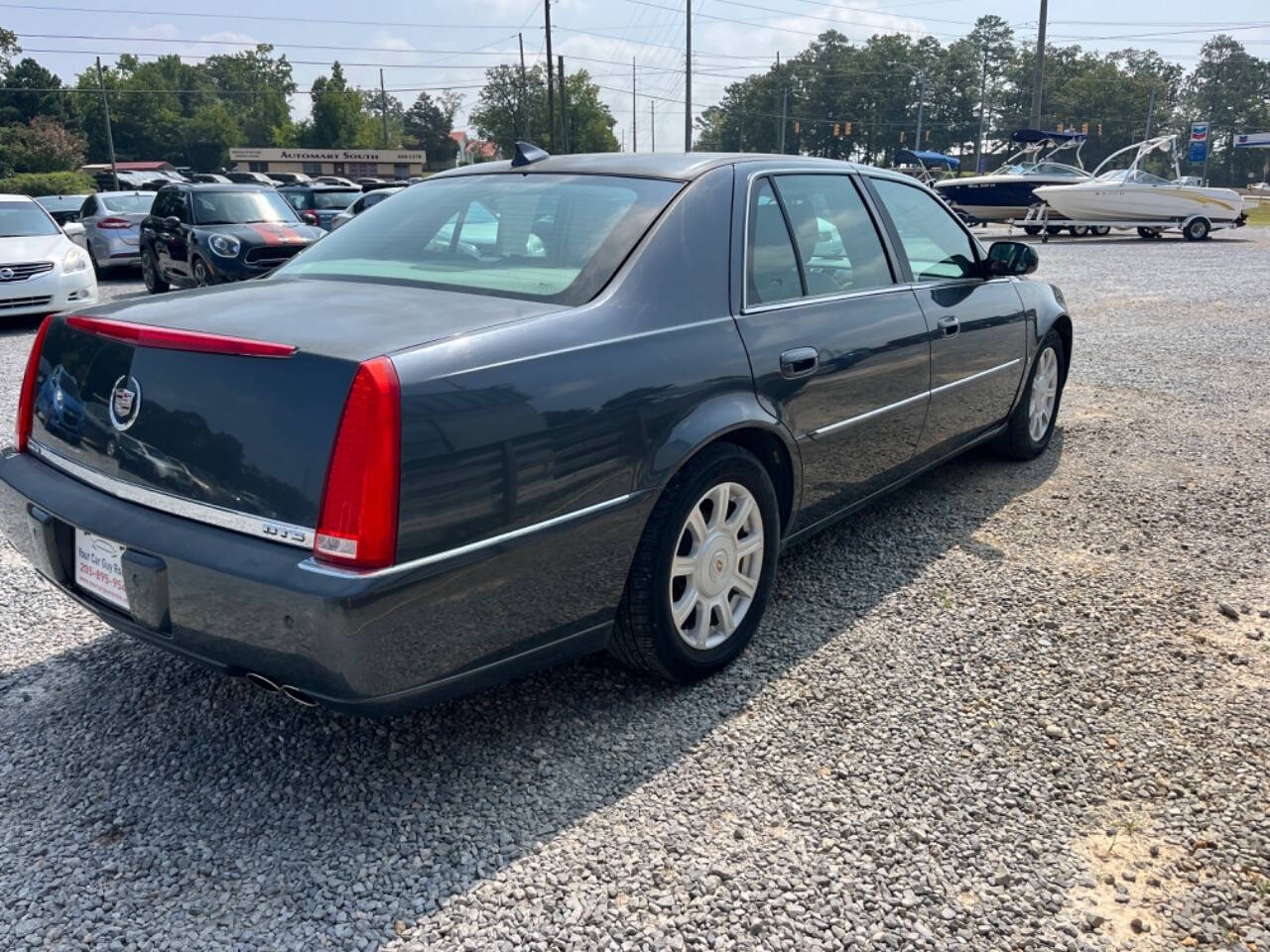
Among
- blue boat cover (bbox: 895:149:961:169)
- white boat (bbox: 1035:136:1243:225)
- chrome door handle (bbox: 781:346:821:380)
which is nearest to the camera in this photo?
chrome door handle (bbox: 781:346:821:380)

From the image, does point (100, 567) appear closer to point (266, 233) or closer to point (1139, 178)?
point (266, 233)

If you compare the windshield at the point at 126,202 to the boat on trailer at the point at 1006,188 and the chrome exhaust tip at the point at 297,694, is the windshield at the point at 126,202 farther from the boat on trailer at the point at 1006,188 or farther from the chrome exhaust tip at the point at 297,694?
the boat on trailer at the point at 1006,188

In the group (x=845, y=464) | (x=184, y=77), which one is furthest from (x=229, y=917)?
(x=184, y=77)

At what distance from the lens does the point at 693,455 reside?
2824 millimetres

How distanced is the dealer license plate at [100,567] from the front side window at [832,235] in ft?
7.39

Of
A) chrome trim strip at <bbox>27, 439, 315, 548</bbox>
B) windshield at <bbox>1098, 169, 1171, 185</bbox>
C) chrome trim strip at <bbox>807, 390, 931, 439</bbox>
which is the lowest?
chrome trim strip at <bbox>807, 390, 931, 439</bbox>

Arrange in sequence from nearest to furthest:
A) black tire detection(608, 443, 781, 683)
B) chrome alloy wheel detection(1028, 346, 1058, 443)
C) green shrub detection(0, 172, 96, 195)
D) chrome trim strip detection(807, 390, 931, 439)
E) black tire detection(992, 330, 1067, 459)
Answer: black tire detection(608, 443, 781, 683)
chrome trim strip detection(807, 390, 931, 439)
black tire detection(992, 330, 1067, 459)
chrome alloy wheel detection(1028, 346, 1058, 443)
green shrub detection(0, 172, 96, 195)

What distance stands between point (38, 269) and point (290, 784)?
31.5 feet

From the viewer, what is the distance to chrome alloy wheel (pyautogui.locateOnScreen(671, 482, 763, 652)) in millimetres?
2928

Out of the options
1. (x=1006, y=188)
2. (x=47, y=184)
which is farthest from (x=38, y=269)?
(x=47, y=184)

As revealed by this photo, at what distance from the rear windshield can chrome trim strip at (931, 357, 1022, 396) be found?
1601mm

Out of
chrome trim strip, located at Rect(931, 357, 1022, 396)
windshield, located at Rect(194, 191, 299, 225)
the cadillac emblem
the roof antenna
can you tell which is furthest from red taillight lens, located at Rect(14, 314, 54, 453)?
windshield, located at Rect(194, 191, 299, 225)

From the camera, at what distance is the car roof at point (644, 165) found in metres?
3.23

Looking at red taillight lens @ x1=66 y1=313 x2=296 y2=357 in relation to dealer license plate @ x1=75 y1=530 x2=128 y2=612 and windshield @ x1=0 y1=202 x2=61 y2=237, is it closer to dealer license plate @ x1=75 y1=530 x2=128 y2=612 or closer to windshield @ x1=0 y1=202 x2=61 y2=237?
dealer license plate @ x1=75 y1=530 x2=128 y2=612
